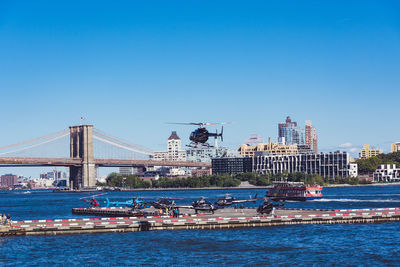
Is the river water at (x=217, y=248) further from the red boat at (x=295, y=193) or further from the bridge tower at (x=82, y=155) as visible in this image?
the bridge tower at (x=82, y=155)

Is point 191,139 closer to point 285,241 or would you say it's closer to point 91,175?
point 285,241

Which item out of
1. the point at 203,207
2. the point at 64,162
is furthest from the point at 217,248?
the point at 64,162

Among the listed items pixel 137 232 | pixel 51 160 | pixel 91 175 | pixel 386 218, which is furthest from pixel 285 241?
pixel 91 175

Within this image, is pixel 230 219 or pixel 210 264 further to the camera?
pixel 230 219

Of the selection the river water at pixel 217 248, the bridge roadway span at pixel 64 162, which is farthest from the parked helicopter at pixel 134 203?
the bridge roadway span at pixel 64 162

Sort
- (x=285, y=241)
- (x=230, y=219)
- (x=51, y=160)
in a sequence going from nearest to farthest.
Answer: (x=285, y=241), (x=230, y=219), (x=51, y=160)

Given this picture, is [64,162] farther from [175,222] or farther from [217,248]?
[217,248]
